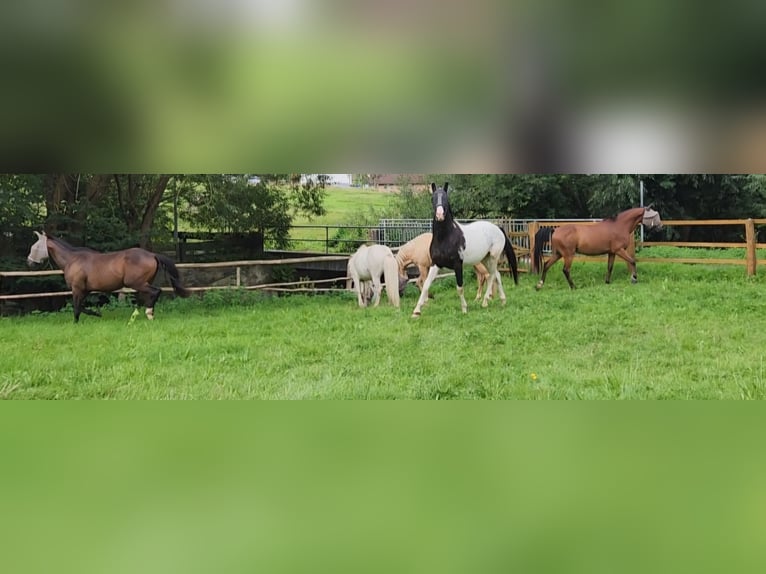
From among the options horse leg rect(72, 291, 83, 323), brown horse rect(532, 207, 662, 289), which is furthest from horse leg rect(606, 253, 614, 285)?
horse leg rect(72, 291, 83, 323)

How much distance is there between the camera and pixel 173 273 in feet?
11.3

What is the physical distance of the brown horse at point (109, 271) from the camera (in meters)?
3.42

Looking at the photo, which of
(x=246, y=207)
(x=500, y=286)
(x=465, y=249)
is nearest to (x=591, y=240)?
(x=500, y=286)

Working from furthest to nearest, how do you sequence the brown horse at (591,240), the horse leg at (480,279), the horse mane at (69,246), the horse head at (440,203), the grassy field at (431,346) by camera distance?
the horse mane at (69,246) < the horse leg at (480,279) < the brown horse at (591,240) < the horse head at (440,203) < the grassy field at (431,346)

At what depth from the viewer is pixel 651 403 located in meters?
1.90

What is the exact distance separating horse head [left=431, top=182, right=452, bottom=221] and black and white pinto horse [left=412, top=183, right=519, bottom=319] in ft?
0.44

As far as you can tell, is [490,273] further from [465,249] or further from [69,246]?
[69,246]

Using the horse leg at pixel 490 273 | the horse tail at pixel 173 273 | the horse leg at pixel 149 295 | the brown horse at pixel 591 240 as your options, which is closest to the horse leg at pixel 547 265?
the brown horse at pixel 591 240

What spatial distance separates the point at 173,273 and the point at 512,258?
192 cm

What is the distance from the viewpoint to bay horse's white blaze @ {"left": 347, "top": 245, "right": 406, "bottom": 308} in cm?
338

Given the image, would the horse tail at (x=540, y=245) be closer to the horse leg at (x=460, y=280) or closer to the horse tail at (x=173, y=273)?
the horse leg at (x=460, y=280)

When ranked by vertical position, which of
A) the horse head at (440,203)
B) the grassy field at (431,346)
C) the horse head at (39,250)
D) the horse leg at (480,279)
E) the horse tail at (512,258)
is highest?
the horse head at (440,203)
